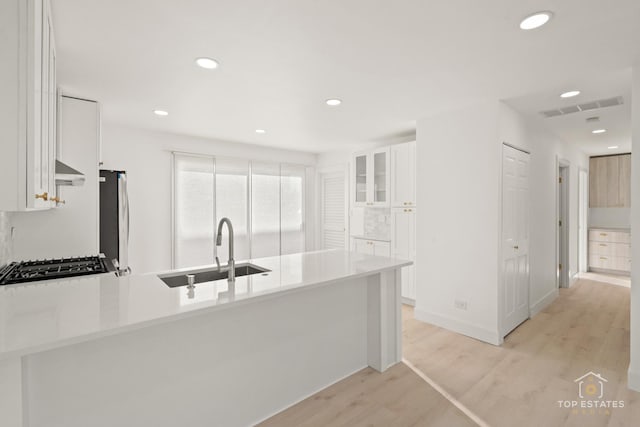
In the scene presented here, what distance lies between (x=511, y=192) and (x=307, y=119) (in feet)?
7.91

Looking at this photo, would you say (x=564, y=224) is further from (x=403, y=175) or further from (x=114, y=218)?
(x=114, y=218)

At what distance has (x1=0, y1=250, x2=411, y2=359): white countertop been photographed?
3.61 ft

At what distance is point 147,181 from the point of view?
Result: 4270 mm

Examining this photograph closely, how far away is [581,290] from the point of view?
489 cm

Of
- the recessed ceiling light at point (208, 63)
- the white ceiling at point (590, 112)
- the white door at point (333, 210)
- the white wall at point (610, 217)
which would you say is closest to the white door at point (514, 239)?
the white ceiling at point (590, 112)

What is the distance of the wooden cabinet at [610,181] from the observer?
5828 millimetres

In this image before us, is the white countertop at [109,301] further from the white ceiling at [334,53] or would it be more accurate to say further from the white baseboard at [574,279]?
the white baseboard at [574,279]

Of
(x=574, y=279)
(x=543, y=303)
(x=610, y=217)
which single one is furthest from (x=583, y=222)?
(x=543, y=303)

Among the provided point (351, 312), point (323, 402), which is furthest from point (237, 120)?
point (323, 402)

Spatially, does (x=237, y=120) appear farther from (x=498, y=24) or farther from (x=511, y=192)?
(x=511, y=192)

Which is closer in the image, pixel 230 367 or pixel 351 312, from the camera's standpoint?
pixel 230 367

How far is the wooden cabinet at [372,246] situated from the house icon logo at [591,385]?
239cm

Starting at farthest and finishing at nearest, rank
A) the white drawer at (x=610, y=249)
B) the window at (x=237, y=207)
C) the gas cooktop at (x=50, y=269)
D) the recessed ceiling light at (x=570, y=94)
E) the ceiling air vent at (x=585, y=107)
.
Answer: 1. the white drawer at (x=610, y=249)
2. the window at (x=237, y=207)
3. the ceiling air vent at (x=585, y=107)
4. the recessed ceiling light at (x=570, y=94)
5. the gas cooktop at (x=50, y=269)

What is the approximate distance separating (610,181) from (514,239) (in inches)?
180
